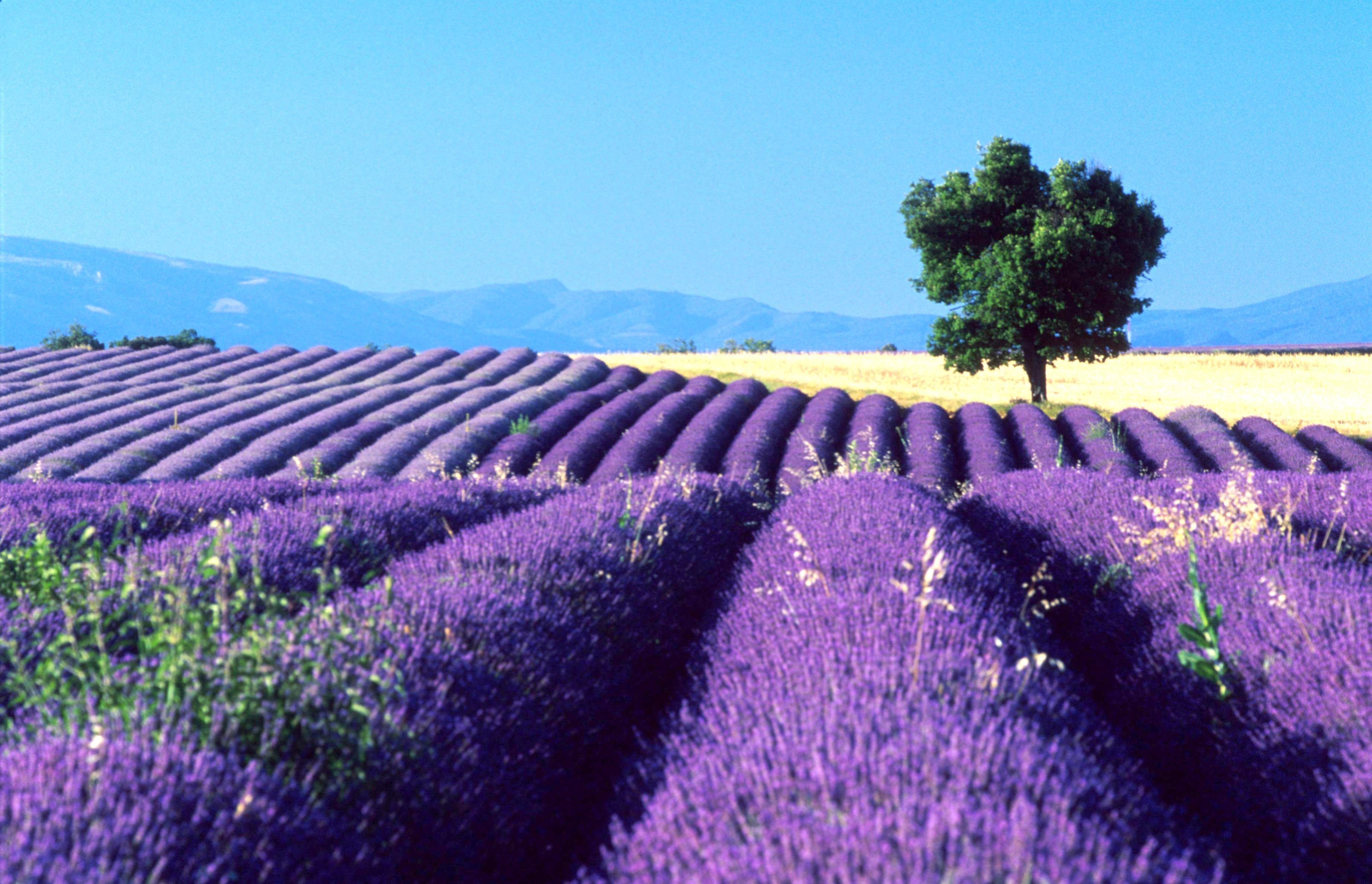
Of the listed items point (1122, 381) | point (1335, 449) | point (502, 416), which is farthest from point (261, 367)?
point (1122, 381)

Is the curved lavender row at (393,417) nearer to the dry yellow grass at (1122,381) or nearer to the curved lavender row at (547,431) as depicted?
the curved lavender row at (547,431)

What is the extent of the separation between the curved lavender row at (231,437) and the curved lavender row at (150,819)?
478 inches

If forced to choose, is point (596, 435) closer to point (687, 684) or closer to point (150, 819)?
point (687, 684)

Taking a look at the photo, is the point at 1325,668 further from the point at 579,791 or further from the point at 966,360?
the point at 966,360

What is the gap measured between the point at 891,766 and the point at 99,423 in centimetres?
1794

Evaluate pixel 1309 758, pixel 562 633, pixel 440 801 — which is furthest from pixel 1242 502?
pixel 440 801

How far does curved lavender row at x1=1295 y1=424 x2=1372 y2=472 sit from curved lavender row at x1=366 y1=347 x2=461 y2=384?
58.4 ft

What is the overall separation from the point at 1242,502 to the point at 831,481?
2.81 metres

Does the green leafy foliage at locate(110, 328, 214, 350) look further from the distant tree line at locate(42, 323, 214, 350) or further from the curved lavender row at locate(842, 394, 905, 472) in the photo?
the curved lavender row at locate(842, 394, 905, 472)

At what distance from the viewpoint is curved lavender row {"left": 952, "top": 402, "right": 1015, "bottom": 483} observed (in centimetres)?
1469

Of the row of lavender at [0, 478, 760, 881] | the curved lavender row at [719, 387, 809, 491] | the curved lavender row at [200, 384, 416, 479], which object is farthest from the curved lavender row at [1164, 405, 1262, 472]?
the curved lavender row at [200, 384, 416, 479]

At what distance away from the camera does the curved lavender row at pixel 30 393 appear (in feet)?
63.2

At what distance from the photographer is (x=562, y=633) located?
4.05m

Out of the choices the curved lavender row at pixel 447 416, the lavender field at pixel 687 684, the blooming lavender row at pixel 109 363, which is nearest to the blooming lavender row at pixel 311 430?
the curved lavender row at pixel 447 416
